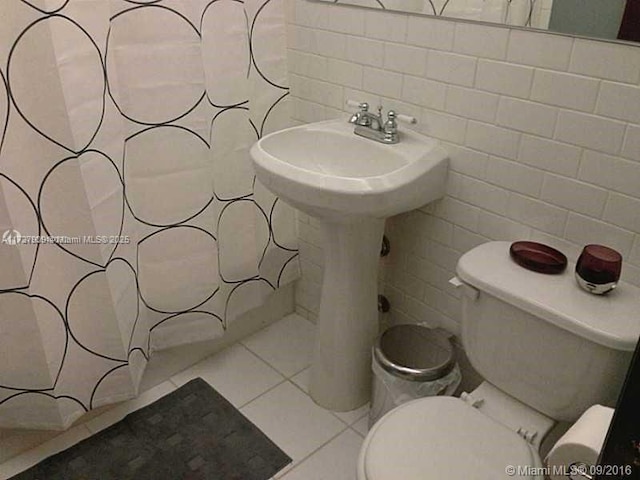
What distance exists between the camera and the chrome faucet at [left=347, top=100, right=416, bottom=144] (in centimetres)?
156

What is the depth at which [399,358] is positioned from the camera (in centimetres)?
176

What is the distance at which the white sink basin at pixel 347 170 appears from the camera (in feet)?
4.38

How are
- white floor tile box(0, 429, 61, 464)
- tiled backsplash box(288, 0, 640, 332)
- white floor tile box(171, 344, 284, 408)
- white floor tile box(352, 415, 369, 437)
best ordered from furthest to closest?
white floor tile box(171, 344, 284, 408) < white floor tile box(352, 415, 369, 437) < white floor tile box(0, 429, 61, 464) < tiled backsplash box(288, 0, 640, 332)

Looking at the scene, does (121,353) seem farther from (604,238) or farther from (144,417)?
(604,238)

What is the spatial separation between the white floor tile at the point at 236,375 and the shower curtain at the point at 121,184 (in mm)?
183

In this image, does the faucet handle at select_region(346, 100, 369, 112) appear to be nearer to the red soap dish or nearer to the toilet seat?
the red soap dish

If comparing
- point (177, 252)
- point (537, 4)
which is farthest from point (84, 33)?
point (537, 4)

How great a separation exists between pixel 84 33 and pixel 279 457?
48.6 inches

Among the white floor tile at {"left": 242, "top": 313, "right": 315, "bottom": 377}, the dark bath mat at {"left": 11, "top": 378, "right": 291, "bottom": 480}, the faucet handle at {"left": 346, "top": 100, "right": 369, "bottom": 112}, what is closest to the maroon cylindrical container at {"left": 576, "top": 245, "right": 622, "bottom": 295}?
the faucet handle at {"left": 346, "top": 100, "right": 369, "bottom": 112}

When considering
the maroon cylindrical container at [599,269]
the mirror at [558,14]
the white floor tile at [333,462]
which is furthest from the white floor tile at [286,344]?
the mirror at [558,14]

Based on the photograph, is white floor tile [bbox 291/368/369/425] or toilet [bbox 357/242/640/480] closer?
toilet [bbox 357/242/640/480]

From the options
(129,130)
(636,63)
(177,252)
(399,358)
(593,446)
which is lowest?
(399,358)

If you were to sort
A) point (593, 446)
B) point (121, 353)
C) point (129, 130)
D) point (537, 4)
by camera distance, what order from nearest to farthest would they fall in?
point (593, 446) → point (537, 4) → point (129, 130) → point (121, 353)

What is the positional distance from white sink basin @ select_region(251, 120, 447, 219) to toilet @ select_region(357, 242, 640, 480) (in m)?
0.23
